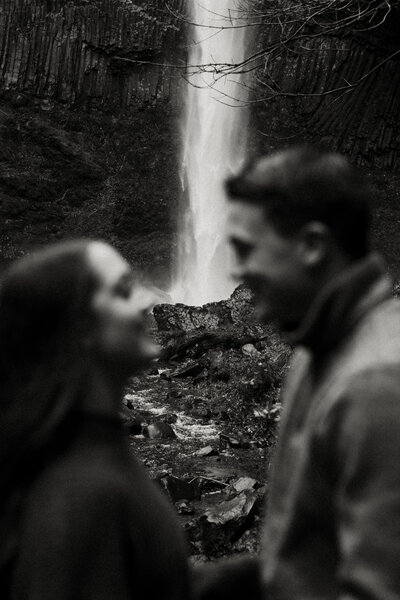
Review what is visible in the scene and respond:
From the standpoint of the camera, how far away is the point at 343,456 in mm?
1364

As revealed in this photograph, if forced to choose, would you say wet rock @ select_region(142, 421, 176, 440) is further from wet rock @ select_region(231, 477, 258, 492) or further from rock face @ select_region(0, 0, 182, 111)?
rock face @ select_region(0, 0, 182, 111)

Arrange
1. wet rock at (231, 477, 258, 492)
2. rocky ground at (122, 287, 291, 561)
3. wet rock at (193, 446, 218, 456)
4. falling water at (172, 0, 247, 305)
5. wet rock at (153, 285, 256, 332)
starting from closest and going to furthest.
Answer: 1. rocky ground at (122, 287, 291, 561)
2. wet rock at (231, 477, 258, 492)
3. wet rock at (193, 446, 218, 456)
4. wet rock at (153, 285, 256, 332)
5. falling water at (172, 0, 247, 305)

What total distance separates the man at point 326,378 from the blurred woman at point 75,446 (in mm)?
234

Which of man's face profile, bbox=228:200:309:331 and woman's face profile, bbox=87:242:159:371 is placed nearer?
→ man's face profile, bbox=228:200:309:331

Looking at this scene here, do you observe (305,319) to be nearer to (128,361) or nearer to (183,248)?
(128,361)

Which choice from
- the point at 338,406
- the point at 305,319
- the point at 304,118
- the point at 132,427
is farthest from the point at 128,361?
the point at 304,118

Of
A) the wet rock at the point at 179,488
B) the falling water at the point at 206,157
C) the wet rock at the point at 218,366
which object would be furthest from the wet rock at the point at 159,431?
the falling water at the point at 206,157

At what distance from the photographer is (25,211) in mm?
26594

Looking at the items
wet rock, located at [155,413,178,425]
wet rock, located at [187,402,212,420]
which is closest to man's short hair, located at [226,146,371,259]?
wet rock, located at [155,413,178,425]

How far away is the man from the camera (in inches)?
51.9

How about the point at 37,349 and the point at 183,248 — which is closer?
the point at 37,349

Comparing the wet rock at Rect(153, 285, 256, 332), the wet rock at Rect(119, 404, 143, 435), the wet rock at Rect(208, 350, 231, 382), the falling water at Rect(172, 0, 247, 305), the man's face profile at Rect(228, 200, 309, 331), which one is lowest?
the wet rock at Rect(119, 404, 143, 435)

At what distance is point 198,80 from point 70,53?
398 centimetres

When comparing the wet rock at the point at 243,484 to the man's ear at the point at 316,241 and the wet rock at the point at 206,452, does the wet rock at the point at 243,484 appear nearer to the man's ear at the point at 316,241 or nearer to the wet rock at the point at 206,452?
the wet rock at the point at 206,452
